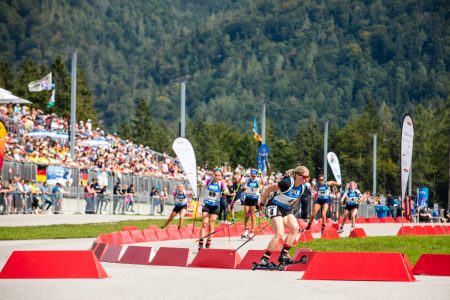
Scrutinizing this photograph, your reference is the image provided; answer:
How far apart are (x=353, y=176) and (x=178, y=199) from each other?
96.1 meters

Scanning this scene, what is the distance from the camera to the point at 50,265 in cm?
1611

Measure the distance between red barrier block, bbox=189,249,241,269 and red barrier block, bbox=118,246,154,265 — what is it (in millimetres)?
1152

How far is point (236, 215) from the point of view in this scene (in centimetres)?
4525

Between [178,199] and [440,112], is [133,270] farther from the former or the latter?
[440,112]

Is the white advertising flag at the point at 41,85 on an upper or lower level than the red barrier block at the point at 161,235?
upper

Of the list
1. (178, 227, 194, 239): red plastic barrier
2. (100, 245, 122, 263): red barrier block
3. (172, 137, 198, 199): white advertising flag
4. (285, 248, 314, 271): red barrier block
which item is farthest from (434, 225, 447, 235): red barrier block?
(285, 248, 314, 271): red barrier block

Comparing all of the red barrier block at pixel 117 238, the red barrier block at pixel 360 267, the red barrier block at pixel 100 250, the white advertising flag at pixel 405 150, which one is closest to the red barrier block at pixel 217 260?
the red barrier block at pixel 100 250

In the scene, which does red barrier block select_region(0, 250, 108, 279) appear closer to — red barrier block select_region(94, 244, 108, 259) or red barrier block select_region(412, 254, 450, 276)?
red barrier block select_region(94, 244, 108, 259)

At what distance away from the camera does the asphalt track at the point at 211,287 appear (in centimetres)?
1353

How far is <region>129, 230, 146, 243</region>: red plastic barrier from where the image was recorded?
27117 millimetres

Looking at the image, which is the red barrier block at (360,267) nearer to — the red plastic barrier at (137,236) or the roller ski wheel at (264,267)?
the roller ski wheel at (264,267)

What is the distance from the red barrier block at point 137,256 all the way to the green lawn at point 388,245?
4017 mm

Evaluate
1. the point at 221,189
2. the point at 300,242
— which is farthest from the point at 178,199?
the point at 300,242

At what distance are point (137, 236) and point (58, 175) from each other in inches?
709
